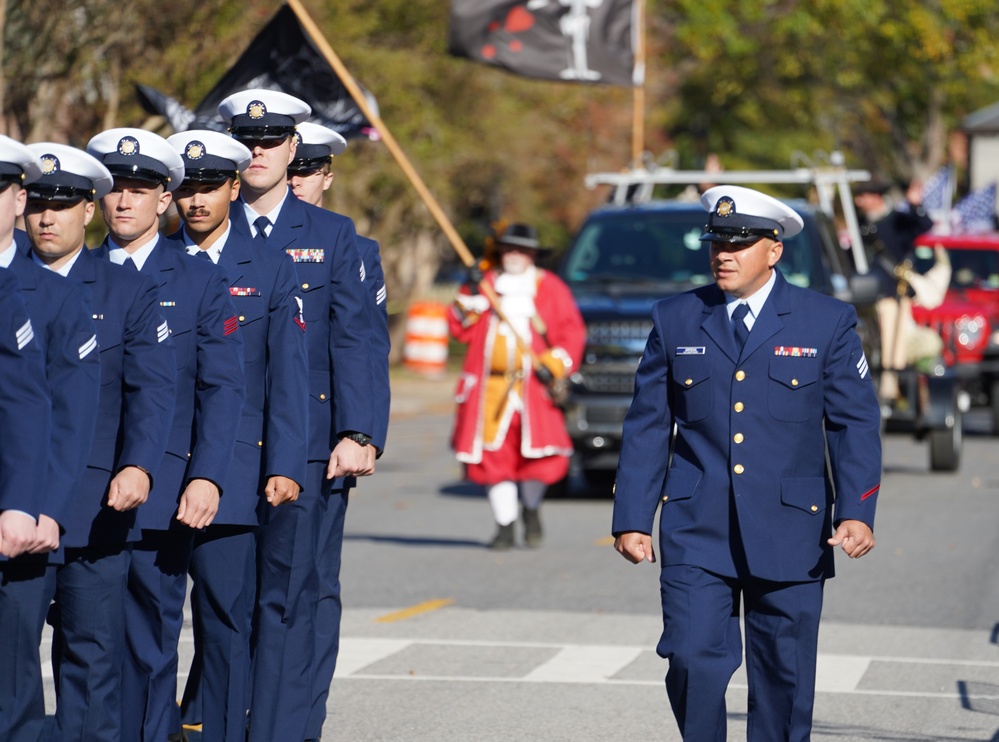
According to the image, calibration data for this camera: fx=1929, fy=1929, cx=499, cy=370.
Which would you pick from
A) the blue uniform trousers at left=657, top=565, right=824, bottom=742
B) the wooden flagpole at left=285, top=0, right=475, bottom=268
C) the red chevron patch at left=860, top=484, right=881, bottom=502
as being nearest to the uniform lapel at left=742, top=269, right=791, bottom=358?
the red chevron patch at left=860, top=484, right=881, bottom=502

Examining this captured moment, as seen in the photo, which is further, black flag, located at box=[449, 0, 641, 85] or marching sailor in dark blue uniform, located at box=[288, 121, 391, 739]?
black flag, located at box=[449, 0, 641, 85]

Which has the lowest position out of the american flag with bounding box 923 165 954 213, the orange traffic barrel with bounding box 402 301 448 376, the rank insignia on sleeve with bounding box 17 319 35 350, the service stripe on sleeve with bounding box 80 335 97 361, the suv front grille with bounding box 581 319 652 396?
the orange traffic barrel with bounding box 402 301 448 376

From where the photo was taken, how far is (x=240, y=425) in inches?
246

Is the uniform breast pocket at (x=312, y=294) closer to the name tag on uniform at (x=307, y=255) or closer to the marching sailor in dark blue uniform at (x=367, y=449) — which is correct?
the name tag on uniform at (x=307, y=255)

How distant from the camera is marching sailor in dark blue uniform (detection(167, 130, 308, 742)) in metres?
6.14

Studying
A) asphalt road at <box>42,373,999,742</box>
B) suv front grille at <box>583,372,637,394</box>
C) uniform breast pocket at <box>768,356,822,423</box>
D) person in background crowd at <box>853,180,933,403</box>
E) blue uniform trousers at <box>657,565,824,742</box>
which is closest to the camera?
blue uniform trousers at <box>657,565,824,742</box>

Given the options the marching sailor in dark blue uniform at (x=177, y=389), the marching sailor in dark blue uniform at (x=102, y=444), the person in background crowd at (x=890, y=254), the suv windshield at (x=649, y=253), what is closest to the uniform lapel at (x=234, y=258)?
the marching sailor in dark blue uniform at (x=177, y=389)

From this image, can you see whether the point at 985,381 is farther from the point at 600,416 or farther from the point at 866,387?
the point at 866,387

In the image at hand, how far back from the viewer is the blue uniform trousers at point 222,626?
612 cm

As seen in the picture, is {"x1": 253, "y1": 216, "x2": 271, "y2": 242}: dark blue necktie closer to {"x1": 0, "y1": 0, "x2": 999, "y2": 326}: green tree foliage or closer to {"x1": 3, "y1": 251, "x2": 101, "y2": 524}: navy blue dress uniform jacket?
{"x1": 3, "y1": 251, "x2": 101, "y2": 524}: navy blue dress uniform jacket

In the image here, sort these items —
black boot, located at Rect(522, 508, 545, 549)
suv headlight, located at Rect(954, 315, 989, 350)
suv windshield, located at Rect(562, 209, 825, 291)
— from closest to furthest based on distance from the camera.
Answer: black boot, located at Rect(522, 508, 545, 549)
suv windshield, located at Rect(562, 209, 825, 291)
suv headlight, located at Rect(954, 315, 989, 350)

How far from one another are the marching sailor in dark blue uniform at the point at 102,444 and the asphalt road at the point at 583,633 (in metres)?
1.76

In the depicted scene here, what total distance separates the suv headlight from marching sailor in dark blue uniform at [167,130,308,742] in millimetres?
16631

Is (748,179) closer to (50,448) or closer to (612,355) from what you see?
(612,355)
